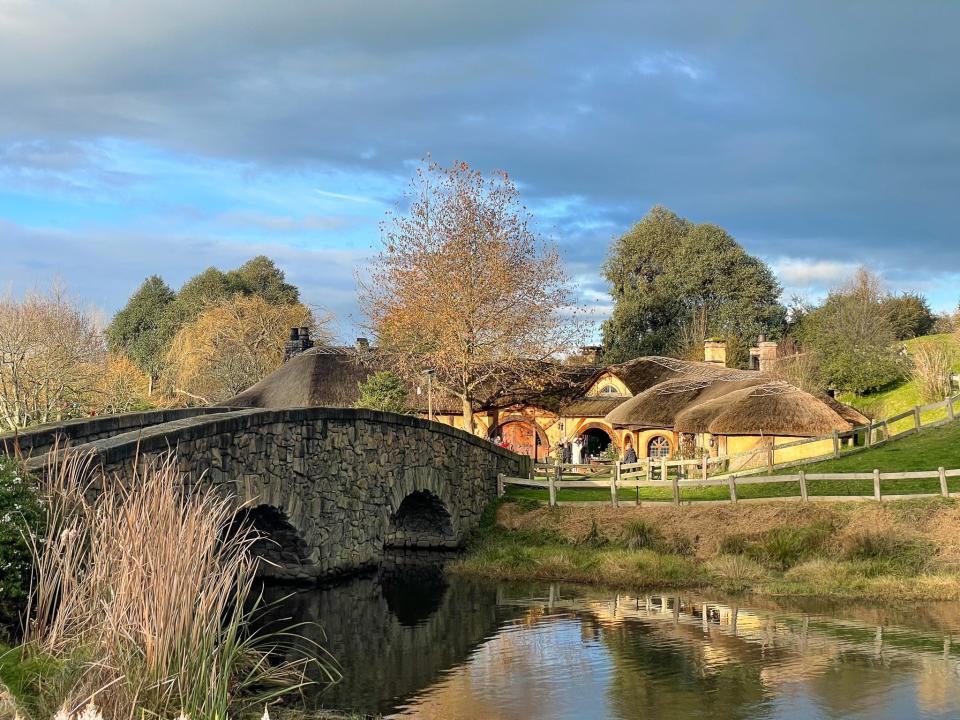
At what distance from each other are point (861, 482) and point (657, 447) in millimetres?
13040

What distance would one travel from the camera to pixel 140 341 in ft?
205

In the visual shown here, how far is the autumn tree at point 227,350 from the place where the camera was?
4650cm

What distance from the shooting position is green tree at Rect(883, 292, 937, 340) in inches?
2073

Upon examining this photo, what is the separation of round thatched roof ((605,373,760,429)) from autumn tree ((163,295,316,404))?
19955 mm

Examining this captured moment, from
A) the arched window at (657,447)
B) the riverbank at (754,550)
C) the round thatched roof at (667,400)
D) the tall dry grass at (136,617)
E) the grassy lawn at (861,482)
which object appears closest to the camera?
the tall dry grass at (136,617)

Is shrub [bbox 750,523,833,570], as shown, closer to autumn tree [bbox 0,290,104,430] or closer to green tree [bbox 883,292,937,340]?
autumn tree [bbox 0,290,104,430]

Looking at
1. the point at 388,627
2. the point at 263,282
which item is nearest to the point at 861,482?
the point at 388,627

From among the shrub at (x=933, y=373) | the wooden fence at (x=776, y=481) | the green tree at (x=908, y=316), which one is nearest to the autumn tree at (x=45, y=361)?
the wooden fence at (x=776, y=481)

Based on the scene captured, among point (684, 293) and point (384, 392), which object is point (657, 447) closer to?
point (384, 392)

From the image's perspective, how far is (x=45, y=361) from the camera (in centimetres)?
2522

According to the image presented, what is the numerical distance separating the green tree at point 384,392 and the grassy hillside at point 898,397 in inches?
629

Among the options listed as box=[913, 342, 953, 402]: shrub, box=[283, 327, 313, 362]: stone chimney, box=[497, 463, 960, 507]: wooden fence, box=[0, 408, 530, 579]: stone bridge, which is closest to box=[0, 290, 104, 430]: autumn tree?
box=[0, 408, 530, 579]: stone bridge

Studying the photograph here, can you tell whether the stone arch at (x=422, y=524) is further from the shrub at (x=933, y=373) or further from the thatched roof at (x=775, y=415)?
the shrub at (x=933, y=373)

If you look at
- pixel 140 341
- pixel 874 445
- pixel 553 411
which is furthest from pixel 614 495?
pixel 140 341
